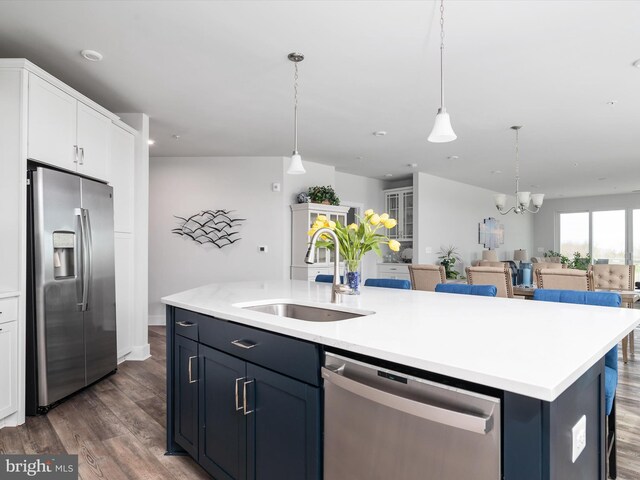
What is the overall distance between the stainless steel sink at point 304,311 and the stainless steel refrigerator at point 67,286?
5.41ft

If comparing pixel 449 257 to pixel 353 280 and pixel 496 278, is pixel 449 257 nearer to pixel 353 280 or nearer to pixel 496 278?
pixel 496 278

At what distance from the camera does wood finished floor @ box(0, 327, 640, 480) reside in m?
2.07

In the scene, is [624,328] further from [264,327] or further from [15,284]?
[15,284]

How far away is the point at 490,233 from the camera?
367 inches

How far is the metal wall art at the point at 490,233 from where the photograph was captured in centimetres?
902

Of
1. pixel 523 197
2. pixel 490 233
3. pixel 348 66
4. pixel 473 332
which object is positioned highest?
pixel 348 66

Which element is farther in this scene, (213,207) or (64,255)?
(213,207)

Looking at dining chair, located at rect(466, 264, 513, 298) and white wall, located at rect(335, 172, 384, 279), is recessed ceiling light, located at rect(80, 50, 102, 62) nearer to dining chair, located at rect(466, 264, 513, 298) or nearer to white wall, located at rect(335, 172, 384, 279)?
dining chair, located at rect(466, 264, 513, 298)

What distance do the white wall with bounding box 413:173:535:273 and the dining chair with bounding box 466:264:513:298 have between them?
287 centimetres

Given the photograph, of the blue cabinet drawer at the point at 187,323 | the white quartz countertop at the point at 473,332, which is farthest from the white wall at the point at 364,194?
the blue cabinet drawer at the point at 187,323

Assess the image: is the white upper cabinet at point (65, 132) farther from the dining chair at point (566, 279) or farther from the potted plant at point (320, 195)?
the dining chair at point (566, 279)

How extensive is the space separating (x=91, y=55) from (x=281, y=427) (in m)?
2.84

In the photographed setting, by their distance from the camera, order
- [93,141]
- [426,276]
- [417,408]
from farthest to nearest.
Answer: [426,276] → [93,141] → [417,408]

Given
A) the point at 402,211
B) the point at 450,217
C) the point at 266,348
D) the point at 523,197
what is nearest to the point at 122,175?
the point at 266,348
